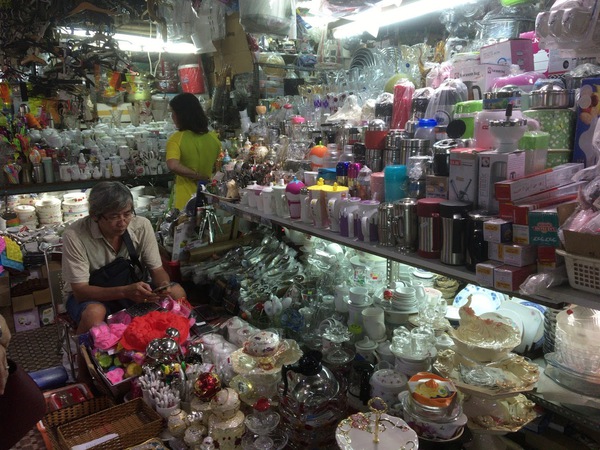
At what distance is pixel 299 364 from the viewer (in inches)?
66.7

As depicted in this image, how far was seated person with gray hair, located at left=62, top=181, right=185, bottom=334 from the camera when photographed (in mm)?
2623

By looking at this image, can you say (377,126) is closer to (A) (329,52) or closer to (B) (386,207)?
(B) (386,207)

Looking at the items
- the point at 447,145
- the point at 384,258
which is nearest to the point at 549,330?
the point at 384,258

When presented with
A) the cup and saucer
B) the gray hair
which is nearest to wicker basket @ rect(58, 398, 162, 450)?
the cup and saucer

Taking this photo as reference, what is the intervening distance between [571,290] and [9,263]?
13.5 ft

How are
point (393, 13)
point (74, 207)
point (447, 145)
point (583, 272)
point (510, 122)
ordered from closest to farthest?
1. point (583, 272)
2. point (510, 122)
3. point (447, 145)
4. point (393, 13)
5. point (74, 207)

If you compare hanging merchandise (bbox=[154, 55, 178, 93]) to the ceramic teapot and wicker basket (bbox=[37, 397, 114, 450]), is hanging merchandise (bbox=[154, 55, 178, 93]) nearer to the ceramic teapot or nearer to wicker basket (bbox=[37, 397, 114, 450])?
wicker basket (bbox=[37, 397, 114, 450])

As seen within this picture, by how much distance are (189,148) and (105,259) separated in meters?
1.30

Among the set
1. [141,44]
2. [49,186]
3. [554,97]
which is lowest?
[49,186]

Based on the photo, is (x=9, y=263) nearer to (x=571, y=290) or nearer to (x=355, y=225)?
(x=355, y=225)

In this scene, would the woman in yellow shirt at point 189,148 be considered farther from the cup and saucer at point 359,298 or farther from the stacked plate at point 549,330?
the stacked plate at point 549,330

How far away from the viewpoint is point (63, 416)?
2.06 meters

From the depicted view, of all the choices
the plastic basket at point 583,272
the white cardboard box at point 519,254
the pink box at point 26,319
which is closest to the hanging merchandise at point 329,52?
the white cardboard box at point 519,254

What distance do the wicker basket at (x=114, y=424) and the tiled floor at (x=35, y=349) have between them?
1.76 m
